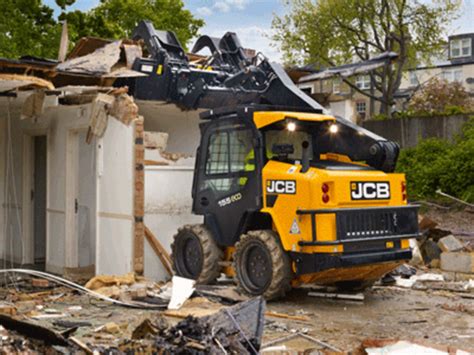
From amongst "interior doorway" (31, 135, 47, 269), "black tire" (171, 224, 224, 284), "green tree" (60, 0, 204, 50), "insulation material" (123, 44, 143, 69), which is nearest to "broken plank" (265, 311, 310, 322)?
"black tire" (171, 224, 224, 284)

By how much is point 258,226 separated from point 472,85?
4311 cm

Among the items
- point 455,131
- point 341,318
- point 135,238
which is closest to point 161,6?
point 455,131

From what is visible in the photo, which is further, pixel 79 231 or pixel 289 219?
pixel 79 231

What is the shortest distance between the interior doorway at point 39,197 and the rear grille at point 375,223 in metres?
7.36

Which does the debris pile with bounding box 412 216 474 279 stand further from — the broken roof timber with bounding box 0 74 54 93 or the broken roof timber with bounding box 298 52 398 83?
the broken roof timber with bounding box 0 74 54 93

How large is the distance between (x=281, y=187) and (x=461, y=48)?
46.7m

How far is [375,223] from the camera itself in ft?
33.1

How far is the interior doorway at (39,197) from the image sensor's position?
1494 centimetres

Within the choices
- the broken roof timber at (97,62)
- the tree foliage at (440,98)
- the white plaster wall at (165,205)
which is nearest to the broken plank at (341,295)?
the white plaster wall at (165,205)

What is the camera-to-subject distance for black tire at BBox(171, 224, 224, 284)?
10914mm

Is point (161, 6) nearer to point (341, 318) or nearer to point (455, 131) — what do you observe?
point (455, 131)

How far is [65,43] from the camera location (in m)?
13.2

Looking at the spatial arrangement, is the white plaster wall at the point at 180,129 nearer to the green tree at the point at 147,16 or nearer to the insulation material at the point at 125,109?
the insulation material at the point at 125,109

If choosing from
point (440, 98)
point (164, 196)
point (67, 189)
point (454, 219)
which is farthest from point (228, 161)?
point (440, 98)
